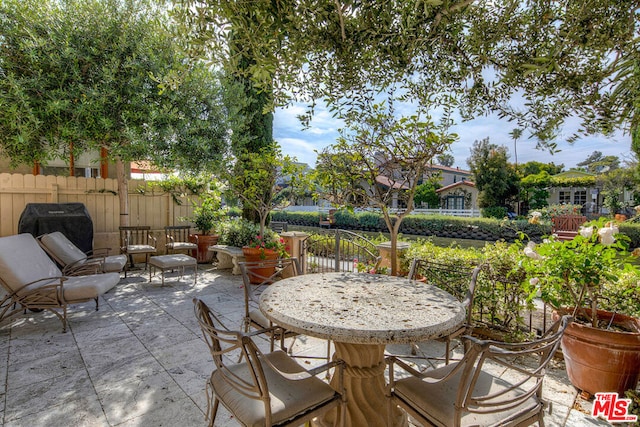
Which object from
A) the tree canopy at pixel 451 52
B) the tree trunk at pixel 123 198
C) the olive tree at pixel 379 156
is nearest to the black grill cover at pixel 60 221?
the tree trunk at pixel 123 198

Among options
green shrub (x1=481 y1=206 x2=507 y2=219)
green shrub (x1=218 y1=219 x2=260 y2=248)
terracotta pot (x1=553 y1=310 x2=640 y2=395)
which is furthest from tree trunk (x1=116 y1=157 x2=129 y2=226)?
green shrub (x1=481 y1=206 x2=507 y2=219)

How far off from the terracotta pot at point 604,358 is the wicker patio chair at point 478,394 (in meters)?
0.96

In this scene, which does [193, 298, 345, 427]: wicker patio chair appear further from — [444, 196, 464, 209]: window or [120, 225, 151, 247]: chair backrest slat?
[444, 196, 464, 209]: window

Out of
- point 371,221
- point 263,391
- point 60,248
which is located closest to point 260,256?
point 60,248

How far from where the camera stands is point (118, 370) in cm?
266

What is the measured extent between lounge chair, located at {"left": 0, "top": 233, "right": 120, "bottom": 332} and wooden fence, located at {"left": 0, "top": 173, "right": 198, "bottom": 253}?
2635mm

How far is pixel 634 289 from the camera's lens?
2459mm

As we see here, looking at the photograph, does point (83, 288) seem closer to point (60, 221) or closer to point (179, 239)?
point (60, 221)

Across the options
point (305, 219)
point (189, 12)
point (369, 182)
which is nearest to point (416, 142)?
point (369, 182)

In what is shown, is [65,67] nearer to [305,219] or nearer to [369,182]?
[369,182]

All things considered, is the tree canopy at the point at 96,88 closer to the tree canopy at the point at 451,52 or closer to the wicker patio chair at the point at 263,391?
the tree canopy at the point at 451,52

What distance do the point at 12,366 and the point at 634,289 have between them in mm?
5194

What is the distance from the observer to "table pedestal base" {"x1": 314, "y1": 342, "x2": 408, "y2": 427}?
178 centimetres

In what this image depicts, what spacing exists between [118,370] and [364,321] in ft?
7.75
